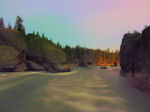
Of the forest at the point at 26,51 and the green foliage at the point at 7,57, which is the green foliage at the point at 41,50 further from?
the green foliage at the point at 7,57

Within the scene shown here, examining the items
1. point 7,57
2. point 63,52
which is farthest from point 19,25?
point 7,57

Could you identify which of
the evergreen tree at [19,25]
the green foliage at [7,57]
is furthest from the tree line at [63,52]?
the green foliage at [7,57]

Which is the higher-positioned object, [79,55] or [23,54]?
[79,55]

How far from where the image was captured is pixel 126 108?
358 cm

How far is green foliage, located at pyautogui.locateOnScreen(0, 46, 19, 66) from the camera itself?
17047 millimetres

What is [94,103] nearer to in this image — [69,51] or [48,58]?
[48,58]

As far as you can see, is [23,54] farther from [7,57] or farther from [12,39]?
[7,57]

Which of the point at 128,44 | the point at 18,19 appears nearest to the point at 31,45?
the point at 128,44

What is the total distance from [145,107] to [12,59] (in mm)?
18932

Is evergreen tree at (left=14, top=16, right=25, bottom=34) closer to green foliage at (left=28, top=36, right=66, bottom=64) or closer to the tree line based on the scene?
the tree line

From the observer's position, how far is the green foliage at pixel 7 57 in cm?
1705

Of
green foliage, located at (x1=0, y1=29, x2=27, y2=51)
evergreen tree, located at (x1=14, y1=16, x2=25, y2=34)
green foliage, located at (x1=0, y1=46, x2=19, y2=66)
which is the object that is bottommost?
green foliage, located at (x1=0, y1=46, x2=19, y2=66)

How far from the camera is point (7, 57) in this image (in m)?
17.5

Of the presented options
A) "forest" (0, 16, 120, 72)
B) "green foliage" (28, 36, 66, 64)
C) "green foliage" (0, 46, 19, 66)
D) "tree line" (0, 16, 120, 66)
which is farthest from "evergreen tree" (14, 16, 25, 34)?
"green foliage" (0, 46, 19, 66)
